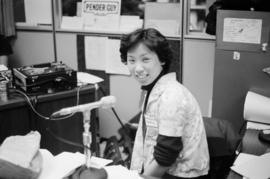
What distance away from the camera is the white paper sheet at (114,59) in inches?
115

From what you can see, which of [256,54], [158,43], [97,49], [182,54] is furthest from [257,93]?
[97,49]

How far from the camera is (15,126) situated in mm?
2170

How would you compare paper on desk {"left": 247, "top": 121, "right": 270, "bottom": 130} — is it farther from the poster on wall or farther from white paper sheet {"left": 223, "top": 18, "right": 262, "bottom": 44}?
the poster on wall

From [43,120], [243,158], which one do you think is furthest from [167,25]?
[243,158]

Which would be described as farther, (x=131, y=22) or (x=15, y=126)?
(x=131, y=22)

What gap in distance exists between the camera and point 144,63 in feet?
4.75

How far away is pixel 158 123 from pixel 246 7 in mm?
1116

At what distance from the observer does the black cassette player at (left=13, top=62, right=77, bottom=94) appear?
2.20 metres

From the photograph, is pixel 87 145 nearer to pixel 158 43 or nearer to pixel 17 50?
pixel 158 43

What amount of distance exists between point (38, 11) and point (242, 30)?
179 centimetres

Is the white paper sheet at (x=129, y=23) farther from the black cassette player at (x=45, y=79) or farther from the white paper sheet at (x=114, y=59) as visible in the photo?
the black cassette player at (x=45, y=79)

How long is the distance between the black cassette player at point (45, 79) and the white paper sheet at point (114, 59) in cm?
64

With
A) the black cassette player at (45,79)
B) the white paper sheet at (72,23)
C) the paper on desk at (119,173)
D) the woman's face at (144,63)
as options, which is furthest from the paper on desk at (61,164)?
the white paper sheet at (72,23)

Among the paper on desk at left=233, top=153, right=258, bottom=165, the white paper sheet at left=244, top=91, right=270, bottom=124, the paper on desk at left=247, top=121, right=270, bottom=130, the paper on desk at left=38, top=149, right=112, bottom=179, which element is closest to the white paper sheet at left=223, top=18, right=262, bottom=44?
the white paper sheet at left=244, top=91, right=270, bottom=124
